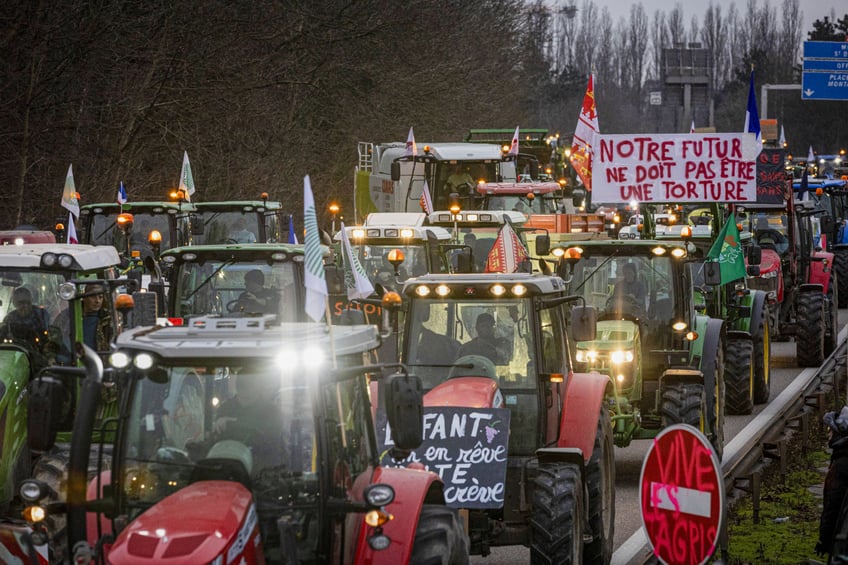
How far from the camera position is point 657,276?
613 inches

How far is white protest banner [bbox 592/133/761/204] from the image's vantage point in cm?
1791

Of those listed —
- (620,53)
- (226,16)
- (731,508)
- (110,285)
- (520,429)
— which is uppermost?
(620,53)

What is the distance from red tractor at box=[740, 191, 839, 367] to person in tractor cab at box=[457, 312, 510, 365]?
13504 mm

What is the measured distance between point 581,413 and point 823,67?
2355 cm

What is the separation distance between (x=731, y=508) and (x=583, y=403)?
2873mm

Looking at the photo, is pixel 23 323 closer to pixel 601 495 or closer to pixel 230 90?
pixel 601 495

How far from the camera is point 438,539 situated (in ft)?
25.7

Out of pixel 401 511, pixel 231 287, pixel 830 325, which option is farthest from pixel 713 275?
pixel 401 511

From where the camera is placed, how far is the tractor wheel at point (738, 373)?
18.7m

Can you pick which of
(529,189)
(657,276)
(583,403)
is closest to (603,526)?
(583,403)

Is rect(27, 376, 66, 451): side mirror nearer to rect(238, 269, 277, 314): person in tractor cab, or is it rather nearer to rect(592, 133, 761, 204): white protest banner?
rect(238, 269, 277, 314): person in tractor cab

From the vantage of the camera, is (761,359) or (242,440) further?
(761,359)

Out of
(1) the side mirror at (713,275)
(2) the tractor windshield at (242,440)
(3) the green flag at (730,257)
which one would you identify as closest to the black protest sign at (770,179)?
(3) the green flag at (730,257)

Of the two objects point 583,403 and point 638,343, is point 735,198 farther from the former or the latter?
point 583,403
